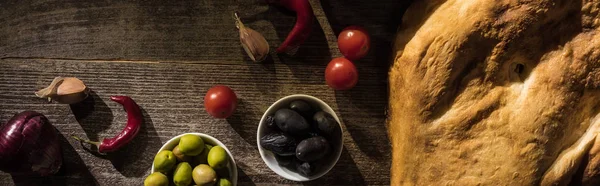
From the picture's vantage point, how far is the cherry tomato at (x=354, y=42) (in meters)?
1.65

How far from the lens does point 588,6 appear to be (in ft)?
4.49

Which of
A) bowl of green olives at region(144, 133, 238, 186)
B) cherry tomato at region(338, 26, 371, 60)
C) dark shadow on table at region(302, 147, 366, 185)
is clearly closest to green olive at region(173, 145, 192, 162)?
bowl of green olives at region(144, 133, 238, 186)

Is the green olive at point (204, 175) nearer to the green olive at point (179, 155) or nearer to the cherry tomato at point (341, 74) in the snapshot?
the green olive at point (179, 155)

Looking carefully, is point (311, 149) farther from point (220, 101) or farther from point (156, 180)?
point (156, 180)

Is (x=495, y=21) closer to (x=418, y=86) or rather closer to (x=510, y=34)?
(x=510, y=34)

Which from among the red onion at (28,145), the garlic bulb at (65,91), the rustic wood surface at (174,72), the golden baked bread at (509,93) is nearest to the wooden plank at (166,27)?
the rustic wood surface at (174,72)

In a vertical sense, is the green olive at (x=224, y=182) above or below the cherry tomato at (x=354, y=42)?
below

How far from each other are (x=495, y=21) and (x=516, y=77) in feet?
0.52

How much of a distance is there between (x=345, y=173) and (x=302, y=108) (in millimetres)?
296

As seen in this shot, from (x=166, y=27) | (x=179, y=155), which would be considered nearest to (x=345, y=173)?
(x=179, y=155)

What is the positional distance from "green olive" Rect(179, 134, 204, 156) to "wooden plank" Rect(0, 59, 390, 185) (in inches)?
5.2

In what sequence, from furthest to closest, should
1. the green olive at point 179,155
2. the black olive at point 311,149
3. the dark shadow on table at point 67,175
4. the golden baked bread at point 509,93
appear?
the dark shadow on table at point 67,175
the green olive at point 179,155
the black olive at point 311,149
the golden baked bread at point 509,93

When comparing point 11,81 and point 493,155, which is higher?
point 11,81

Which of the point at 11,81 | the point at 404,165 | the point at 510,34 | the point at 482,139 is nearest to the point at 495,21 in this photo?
the point at 510,34
